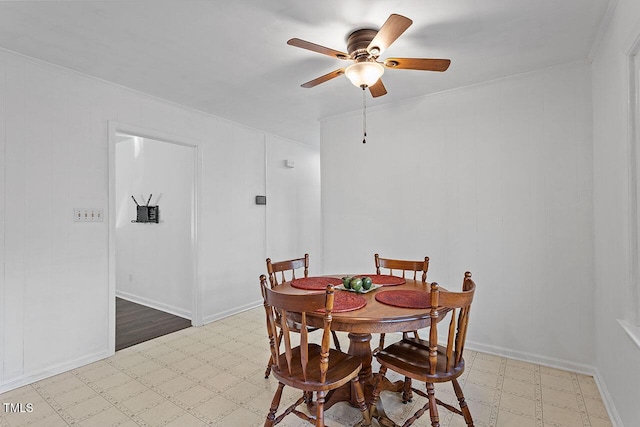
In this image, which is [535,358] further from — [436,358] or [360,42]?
[360,42]

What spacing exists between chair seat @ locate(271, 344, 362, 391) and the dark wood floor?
2.27 meters

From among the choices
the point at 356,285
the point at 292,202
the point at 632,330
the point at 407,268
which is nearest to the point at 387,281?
the point at 407,268

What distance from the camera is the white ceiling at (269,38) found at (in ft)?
6.48

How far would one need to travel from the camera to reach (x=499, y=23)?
84.6 inches

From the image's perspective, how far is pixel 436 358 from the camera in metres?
1.71

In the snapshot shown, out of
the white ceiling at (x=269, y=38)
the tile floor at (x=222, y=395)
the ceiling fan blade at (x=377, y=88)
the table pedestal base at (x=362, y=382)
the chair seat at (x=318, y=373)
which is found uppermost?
the white ceiling at (x=269, y=38)

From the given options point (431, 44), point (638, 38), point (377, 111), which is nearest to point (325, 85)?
point (377, 111)

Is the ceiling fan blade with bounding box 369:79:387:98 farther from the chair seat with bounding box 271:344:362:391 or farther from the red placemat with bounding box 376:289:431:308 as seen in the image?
the chair seat with bounding box 271:344:362:391

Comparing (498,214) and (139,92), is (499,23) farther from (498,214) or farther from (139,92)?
Result: (139,92)

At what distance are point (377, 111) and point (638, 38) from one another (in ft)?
7.77

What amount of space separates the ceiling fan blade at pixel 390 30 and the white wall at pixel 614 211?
42.9 inches

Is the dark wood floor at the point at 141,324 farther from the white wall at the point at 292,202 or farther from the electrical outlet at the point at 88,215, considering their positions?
the white wall at the point at 292,202

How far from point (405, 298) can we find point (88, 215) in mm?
2709

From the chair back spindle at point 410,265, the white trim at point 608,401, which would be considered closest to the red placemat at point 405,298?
the chair back spindle at point 410,265
